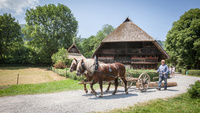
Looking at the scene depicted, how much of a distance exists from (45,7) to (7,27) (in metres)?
13.3

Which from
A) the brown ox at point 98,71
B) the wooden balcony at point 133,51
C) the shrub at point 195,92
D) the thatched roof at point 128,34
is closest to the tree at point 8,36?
the wooden balcony at point 133,51

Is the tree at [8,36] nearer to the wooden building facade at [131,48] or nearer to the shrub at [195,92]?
the wooden building facade at [131,48]

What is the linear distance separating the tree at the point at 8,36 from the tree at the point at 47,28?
360 centimetres

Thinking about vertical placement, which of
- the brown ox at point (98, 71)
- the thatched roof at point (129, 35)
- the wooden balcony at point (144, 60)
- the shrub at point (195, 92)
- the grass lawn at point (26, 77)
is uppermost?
the thatched roof at point (129, 35)

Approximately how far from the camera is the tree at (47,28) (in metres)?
34.0

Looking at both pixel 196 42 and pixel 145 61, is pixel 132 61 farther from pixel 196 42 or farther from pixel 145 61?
pixel 196 42

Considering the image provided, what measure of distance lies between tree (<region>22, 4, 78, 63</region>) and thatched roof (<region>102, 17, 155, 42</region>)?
21.2 meters

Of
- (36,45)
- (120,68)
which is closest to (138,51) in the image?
(120,68)

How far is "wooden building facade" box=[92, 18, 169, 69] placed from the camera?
66.1 feet

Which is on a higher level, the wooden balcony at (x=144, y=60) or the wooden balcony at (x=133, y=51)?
the wooden balcony at (x=133, y=51)

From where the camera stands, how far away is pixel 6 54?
3516cm

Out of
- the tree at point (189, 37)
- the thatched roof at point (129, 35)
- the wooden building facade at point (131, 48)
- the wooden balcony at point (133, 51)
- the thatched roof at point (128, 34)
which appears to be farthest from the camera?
the tree at point (189, 37)

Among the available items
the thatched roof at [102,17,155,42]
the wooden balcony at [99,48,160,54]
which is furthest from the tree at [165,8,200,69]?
the thatched roof at [102,17,155,42]

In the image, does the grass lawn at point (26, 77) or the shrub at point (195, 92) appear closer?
the shrub at point (195, 92)
